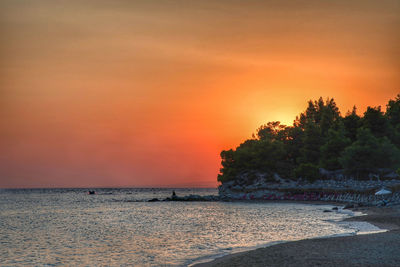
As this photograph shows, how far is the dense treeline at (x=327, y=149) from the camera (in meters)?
96.8

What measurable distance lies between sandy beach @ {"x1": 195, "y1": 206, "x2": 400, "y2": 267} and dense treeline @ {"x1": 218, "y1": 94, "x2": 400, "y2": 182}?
8005cm

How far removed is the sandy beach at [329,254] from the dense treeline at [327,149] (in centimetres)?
8005

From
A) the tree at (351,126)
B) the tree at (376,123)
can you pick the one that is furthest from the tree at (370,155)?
the tree at (351,126)

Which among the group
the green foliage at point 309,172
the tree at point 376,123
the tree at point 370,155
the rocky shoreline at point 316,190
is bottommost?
the rocky shoreline at point 316,190

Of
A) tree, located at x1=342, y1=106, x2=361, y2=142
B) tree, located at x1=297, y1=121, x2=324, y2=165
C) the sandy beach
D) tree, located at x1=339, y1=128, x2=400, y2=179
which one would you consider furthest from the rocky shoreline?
the sandy beach

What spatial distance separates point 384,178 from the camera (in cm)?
9644

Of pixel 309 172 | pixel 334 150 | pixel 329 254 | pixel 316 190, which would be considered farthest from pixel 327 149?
pixel 329 254

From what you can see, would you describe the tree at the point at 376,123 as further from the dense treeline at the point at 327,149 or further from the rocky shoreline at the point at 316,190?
the rocky shoreline at the point at 316,190

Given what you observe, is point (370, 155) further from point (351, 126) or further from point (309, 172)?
point (351, 126)

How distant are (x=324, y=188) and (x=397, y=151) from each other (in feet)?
72.9

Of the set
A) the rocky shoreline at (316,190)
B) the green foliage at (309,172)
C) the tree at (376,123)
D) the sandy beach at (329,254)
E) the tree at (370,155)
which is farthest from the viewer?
the tree at (376,123)

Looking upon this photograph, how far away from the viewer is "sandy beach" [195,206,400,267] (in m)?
16.5

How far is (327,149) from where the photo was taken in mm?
110750

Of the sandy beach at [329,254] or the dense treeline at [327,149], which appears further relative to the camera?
the dense treeline at [327,149]
